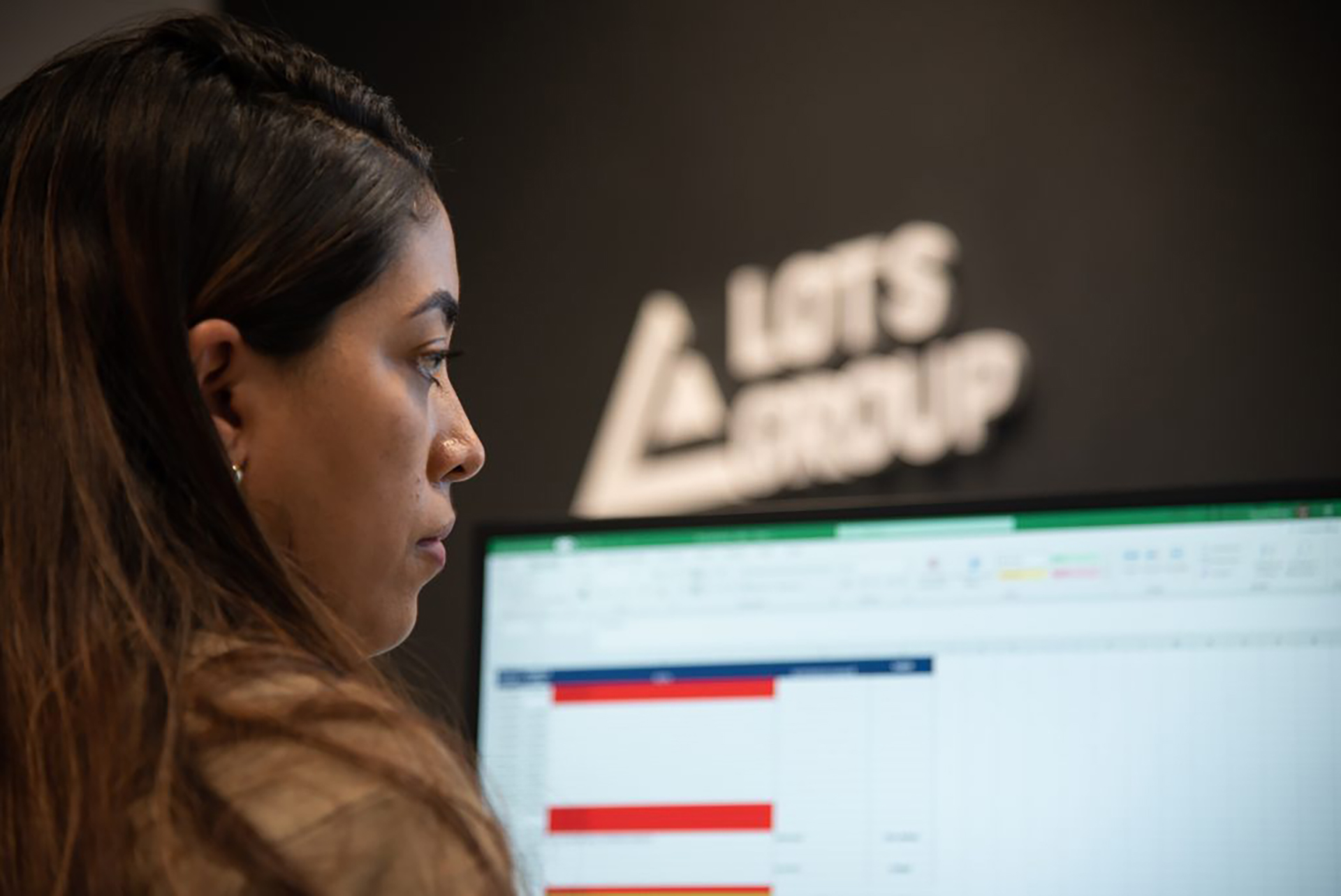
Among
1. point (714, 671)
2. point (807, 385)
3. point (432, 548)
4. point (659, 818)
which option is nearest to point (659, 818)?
point (659, 818)

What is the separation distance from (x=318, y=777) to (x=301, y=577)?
0.25m

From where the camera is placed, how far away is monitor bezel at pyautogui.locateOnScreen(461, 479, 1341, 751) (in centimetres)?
117

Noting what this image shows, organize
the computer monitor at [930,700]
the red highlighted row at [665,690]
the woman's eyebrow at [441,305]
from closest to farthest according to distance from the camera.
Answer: the woman's eyebrow at [441,305], the computer monitor at [930,700], the red highlighted row at [665,690]

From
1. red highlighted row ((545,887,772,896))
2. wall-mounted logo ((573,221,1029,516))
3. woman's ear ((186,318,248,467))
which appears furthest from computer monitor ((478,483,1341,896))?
wall-mounted logo ((573,221,1029,516))

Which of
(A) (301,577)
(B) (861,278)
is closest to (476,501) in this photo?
(B) (861,278)

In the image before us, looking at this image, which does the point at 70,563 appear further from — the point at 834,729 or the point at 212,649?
the point at 834,729

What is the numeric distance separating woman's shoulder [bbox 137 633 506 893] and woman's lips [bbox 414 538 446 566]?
0.26 m

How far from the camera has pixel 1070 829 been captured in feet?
3.78

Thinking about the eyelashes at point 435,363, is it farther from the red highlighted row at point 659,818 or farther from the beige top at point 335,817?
the red highlighted row at point 659,818

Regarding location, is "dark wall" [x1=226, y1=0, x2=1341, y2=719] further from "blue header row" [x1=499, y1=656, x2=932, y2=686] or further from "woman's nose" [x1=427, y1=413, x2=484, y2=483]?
"woman's nose" [x1=427, y1=413, x2=484, y2=483]

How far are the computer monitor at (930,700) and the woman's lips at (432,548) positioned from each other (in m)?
0.33

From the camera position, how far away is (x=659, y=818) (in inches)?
49.1

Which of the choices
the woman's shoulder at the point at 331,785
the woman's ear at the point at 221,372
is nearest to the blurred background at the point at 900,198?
the woman's ear at the point at 221,372

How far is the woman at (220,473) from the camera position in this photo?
25.5 inches
